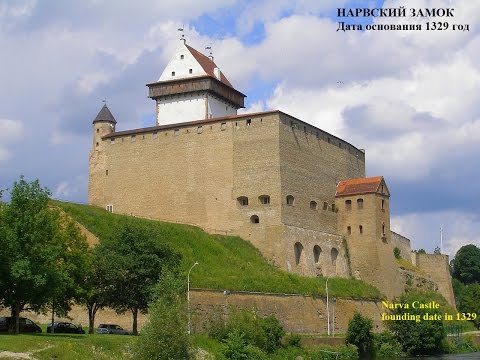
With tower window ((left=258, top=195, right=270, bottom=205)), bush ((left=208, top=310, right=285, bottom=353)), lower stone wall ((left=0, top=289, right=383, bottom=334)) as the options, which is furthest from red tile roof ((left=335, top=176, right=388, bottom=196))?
bush ((left=208, top=310, right=285, bottom=353))

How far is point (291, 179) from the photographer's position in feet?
200

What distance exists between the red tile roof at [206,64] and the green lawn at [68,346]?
3568 cm

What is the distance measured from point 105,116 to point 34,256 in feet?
103

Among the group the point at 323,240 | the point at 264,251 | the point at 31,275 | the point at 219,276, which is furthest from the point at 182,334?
the point at 323,240

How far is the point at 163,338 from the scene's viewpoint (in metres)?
33.5

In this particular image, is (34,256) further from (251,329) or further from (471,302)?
(471,302)

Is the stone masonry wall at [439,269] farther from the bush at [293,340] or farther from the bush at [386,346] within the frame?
the bush at [293,340]

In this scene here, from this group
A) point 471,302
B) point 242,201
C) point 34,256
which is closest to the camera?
point 34,256

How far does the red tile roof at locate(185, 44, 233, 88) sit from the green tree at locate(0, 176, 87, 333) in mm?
29710

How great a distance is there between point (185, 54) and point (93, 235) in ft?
82.3

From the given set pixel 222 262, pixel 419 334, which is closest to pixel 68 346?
pixel 222 262

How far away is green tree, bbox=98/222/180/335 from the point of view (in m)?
42.5

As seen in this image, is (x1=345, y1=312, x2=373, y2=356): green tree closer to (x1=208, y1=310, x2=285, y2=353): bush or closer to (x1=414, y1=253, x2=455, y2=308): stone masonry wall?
(x1=208, y1=310, x2=285, y2=353): bush

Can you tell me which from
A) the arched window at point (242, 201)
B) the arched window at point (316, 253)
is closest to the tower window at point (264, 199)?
the arched window at point (242, 201)
